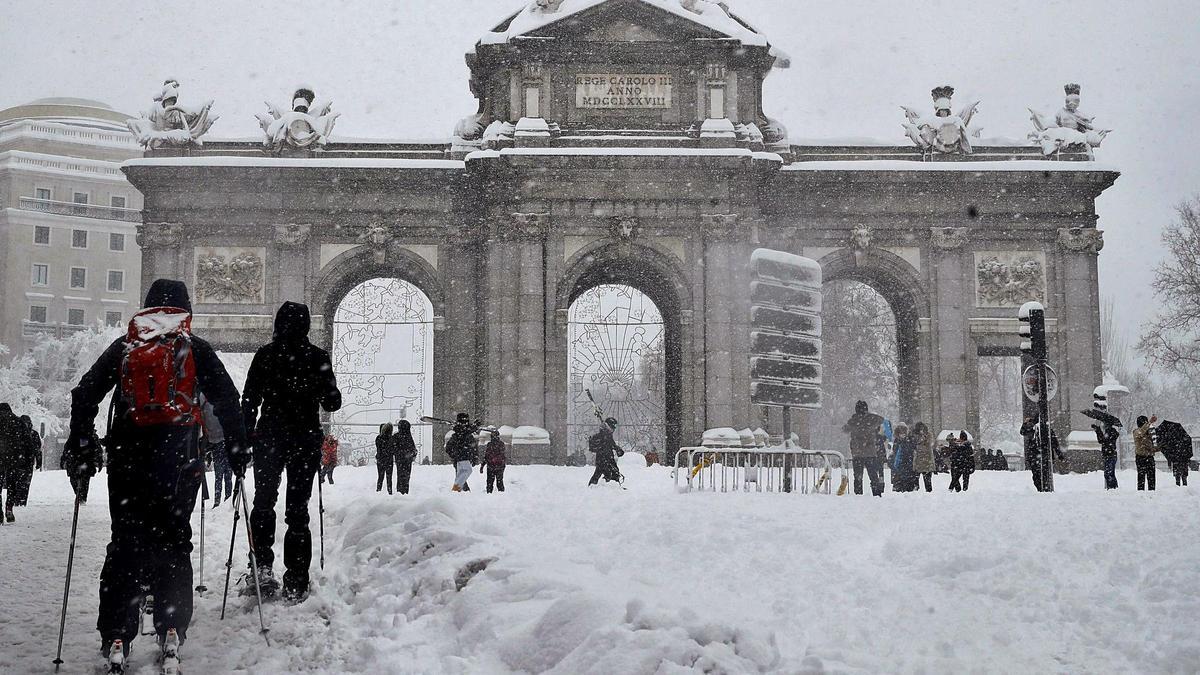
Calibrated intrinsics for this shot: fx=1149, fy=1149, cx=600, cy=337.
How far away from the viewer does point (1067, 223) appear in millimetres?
31094

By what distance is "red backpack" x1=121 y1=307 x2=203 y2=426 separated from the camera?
6.36 metres

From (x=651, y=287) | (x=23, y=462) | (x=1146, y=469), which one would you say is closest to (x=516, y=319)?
(x=651, y=287)

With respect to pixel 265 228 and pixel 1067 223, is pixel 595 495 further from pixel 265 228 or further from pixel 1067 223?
pixel 1067 223

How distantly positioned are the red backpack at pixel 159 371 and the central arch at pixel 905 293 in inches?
1009

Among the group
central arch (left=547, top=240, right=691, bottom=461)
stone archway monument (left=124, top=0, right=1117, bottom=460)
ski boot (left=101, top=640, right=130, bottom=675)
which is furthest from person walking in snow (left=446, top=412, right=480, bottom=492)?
ski boot (left=101, top=640, right=130, bottom=675)

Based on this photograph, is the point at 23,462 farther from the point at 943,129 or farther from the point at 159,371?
the point at 943,129

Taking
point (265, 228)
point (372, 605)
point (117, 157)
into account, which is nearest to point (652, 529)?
point (372, 605)

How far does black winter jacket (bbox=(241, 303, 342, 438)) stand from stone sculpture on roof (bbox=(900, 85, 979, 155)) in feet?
84.9

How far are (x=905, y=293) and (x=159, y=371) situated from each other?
88.8ft

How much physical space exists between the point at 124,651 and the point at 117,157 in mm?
77839

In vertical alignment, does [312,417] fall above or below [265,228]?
below

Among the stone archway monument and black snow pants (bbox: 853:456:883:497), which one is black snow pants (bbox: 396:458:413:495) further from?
the stone archway monument

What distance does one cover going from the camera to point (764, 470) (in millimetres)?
19344

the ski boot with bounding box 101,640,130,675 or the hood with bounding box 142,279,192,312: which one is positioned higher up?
the hood with bounding box 142,279,192,312
